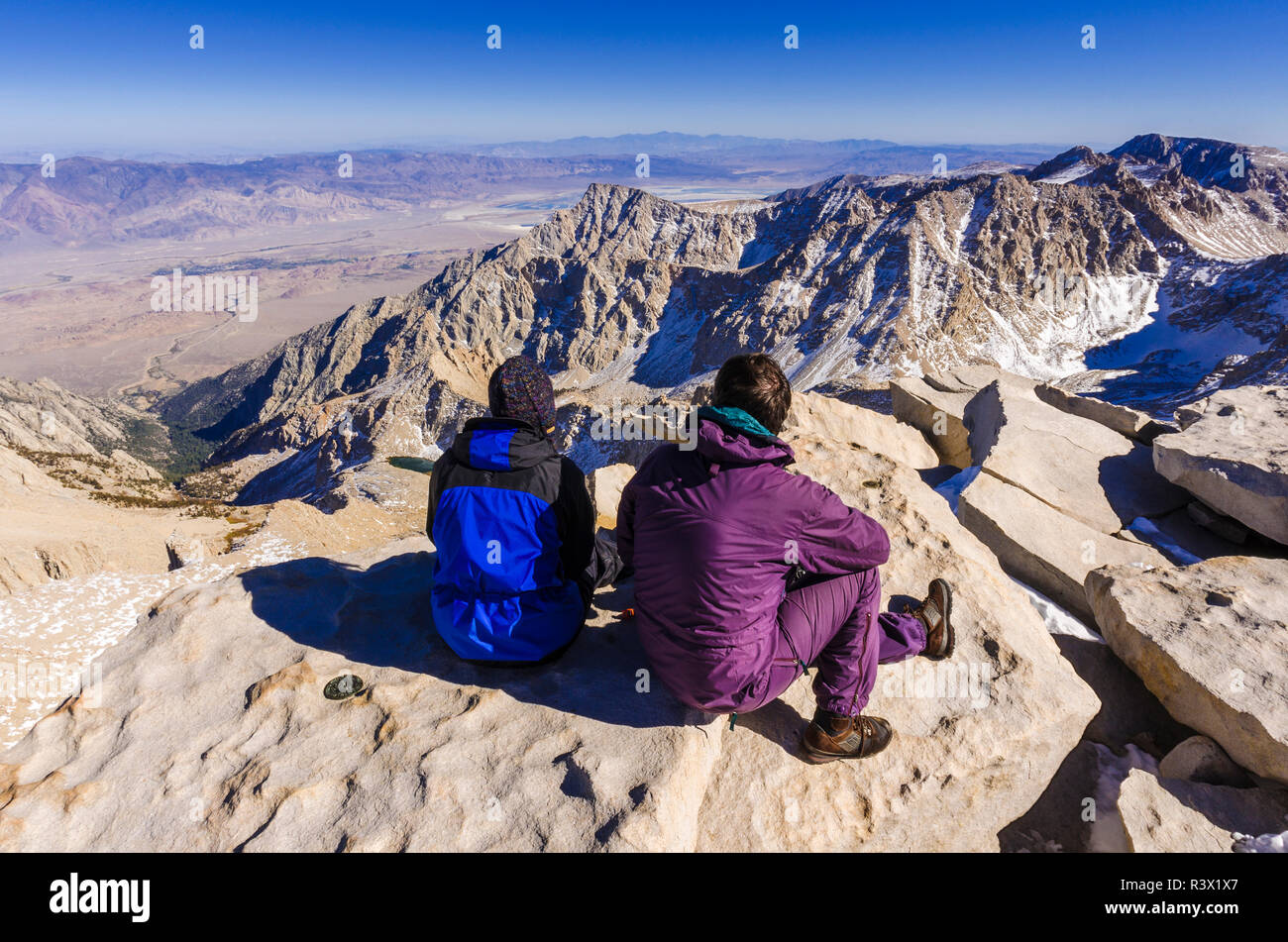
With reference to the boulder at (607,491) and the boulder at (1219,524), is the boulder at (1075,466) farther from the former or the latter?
the boulder at (607,491)

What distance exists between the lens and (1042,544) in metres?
8.85

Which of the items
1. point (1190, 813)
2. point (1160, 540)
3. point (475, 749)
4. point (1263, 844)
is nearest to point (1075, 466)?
point (1160, 540)

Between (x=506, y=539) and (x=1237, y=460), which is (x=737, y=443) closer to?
(x=506, y=539)

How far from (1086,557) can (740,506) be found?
24.1 feet

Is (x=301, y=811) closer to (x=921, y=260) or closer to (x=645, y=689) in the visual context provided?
(x=645, y=689)

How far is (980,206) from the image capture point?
19150 centimetres

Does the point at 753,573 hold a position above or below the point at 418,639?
above

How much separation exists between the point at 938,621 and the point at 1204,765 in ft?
8.81

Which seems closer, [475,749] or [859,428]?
[475,749]

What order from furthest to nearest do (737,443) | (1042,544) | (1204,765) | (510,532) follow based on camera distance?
(1042,544)
(1204,765)
(510,532)
(737,443)
